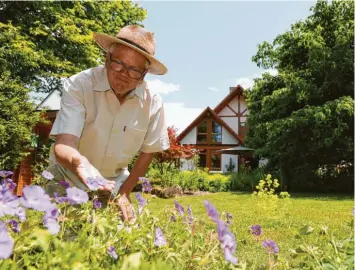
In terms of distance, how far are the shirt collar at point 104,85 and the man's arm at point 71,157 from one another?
0.36 meters

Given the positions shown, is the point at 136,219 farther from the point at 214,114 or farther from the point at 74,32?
the point at 214,114

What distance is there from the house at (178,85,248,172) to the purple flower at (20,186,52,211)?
109 ft

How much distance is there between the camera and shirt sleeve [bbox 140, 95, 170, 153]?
2703mm

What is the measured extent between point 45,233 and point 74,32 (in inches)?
749

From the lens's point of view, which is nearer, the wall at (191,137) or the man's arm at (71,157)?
the man's arm at (71,157)

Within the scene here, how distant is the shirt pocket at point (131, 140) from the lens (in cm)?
258

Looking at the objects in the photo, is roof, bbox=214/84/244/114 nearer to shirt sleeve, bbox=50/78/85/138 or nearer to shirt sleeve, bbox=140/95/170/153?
shirt sleeve, bbox=140/95/170/153

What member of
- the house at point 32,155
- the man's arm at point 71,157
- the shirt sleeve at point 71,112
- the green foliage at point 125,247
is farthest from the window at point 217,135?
the green foliage at point 125,247

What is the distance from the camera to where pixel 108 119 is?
8.23ft

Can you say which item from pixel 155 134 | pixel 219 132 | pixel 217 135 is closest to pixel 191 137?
pixel 217 135

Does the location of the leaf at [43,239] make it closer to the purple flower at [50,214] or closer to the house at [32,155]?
the purple flower at [50,214]

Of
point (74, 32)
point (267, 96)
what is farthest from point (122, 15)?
point (267, 96)

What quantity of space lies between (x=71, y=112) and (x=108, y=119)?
0.86 feet

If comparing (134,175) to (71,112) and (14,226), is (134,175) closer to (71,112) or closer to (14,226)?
(71,112)
